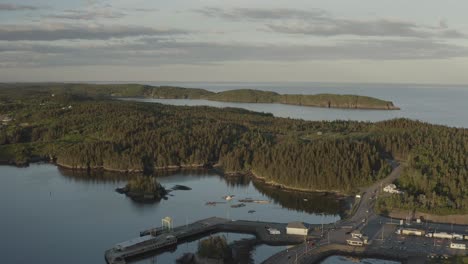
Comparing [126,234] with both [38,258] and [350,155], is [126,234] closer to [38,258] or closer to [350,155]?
[38,258]

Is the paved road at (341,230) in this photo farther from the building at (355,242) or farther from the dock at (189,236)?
the dock at (189,236)

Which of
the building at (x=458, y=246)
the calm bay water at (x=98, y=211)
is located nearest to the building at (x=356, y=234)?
the calm bay water at (x=98, y=211)

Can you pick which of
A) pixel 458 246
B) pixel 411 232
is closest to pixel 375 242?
pixel 411 232

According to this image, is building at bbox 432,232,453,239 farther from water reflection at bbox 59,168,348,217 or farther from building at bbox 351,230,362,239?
water reflection at bbox 59,168,348,217

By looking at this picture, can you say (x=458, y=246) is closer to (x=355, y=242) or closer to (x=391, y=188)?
(x=355, y=242)

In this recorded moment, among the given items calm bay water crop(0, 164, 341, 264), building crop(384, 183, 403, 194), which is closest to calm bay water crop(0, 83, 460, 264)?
calm bay water crop(0, 164, 341, 264)

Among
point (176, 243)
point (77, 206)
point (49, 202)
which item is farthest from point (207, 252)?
point (49, 202)

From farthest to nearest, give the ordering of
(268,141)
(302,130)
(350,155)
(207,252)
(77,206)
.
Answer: (302,130)
(268,141)
(350,155)
(77,206)
(207,252)
